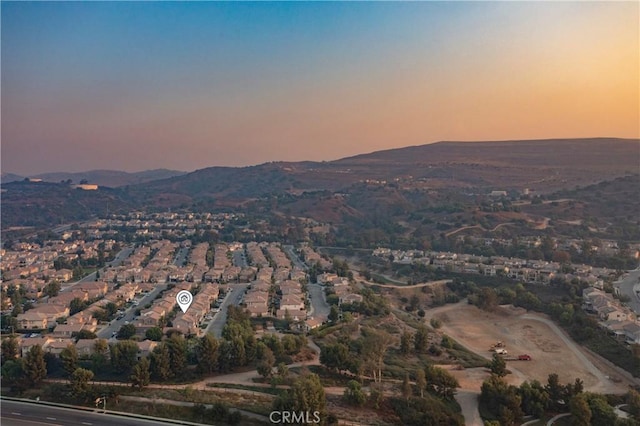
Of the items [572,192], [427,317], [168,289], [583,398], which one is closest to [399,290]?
[427,317]

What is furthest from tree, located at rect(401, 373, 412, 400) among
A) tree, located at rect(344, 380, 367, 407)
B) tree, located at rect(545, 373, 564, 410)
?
tree, located at rect(545, 373, 564, 410)

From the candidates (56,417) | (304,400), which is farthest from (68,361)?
(304,400)

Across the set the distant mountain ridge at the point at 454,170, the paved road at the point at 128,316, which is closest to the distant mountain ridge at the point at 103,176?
the distant mountain ridge at the point at 454,170

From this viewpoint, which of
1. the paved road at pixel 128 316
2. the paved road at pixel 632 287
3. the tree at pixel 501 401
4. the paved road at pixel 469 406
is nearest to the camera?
the tree at pixel 501 401

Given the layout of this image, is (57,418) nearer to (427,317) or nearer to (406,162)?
(427,317)

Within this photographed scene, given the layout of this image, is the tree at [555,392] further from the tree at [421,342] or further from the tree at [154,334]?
the tree at [154,334]
